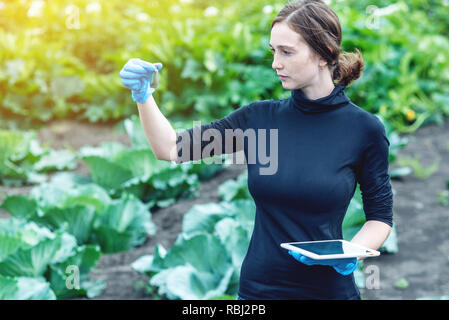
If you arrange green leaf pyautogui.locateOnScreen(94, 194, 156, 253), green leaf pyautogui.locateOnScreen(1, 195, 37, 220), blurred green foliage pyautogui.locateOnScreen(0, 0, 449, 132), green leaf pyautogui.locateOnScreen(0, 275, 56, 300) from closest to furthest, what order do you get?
green leaf pyautogui.locateOnScreen(0, 275, 56, 300) < green leaf pyautogui.locateOnScreen(94, 194, 156, 253) < green leaf pyautogui.locateOnScreen(1, 195, 37, 220) < blurred green foliage pyautogui.locateOnScreen(0, 0, 449, 132)

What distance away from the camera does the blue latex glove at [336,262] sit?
65.1 inches

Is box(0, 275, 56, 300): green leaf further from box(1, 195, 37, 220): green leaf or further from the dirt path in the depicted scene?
the dirt path

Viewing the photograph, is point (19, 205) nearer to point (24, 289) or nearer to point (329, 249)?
point (24, 289)

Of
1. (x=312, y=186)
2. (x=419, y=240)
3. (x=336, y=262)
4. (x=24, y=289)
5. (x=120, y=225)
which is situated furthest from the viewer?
(x=419, y=240)

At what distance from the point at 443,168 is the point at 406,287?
228 cm

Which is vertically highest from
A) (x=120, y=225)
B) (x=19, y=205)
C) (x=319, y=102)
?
(x=319, y=102)

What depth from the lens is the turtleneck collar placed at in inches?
72.5

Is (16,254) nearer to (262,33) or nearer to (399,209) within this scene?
(399,209)

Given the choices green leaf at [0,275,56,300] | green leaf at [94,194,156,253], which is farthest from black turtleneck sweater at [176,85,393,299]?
green leaf at [94,194,156,253]

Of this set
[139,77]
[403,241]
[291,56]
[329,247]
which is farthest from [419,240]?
[139,77]

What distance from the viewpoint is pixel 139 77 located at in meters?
1.84

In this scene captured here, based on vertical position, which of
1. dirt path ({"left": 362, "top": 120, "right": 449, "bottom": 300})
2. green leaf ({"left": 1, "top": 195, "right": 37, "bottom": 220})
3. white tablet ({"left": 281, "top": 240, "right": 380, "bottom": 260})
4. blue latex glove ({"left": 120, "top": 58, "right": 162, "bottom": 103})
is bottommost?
dirt path ({"left": 362, "top": 120, "right": 449, "bottom": 300})

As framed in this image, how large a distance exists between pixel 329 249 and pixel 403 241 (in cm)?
258
